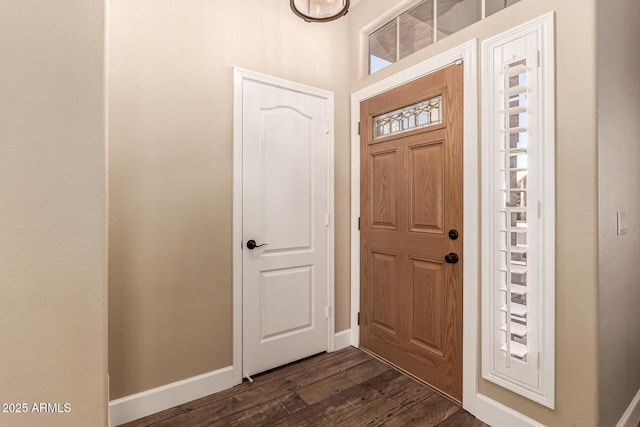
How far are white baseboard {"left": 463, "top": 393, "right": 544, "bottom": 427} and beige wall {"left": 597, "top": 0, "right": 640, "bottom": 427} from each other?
0.32 metres

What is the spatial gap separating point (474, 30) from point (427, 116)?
53 cm

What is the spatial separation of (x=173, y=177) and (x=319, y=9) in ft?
4.25

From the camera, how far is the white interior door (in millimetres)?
2182

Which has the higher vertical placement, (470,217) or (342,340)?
(470,217)

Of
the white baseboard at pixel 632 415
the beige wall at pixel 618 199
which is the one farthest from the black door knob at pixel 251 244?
the white baseboard at pixel 632 415

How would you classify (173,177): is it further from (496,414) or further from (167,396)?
(496,414)

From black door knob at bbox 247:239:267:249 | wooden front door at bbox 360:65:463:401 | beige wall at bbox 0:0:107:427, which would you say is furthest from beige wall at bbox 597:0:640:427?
beige wall at bbox 0:0:107:427

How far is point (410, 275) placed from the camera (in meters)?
2.20

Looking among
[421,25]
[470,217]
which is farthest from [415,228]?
[421,25]

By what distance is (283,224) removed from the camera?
92.2 inches

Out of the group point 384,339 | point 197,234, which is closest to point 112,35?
point 197,234

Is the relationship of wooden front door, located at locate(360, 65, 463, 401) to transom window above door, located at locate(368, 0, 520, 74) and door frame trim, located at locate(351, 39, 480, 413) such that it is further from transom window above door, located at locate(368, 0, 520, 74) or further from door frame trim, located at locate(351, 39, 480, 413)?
transom window above door, located at locate(368, 0, 520, 74)

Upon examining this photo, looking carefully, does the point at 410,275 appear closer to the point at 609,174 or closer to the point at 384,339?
the point at 384,339

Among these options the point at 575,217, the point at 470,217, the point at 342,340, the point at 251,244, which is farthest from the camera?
the point at 342,340
